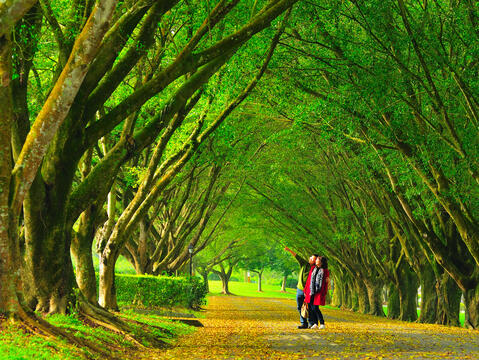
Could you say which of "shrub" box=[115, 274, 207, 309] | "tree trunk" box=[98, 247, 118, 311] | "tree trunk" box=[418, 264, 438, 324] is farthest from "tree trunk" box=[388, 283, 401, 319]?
"tree trunk" box=[98, 247, 118, 311]

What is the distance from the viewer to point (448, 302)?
21.3 meters

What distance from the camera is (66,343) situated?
765 centimetres

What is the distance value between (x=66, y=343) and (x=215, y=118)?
365 inches

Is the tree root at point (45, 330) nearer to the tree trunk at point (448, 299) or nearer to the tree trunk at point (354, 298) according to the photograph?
the tree trunk at point (448, 299)

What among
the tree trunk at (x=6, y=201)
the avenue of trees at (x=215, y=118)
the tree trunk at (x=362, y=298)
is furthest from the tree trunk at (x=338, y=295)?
the tree trunk at (x=6, y=201)

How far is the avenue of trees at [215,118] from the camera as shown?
8.70 metres

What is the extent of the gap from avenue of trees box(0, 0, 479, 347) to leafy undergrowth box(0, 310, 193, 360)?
390 millimetres

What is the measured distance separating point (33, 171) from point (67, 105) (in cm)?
103

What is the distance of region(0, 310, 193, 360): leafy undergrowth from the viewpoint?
653cm

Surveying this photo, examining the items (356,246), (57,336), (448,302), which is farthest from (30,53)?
(356,246)

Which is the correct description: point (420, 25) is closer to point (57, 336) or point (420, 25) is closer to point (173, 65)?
point (173, 65)

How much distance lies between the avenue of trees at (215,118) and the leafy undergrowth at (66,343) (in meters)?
0.39

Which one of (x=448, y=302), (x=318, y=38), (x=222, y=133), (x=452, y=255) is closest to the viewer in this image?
(x=318, y=38)

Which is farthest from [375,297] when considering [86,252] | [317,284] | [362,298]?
[86,252]
